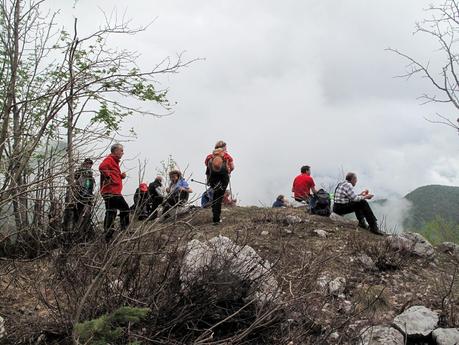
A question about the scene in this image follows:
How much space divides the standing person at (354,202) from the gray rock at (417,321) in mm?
3150

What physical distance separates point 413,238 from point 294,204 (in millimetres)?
4156

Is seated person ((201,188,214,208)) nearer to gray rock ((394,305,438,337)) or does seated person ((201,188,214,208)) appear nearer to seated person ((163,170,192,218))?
seated person ((163,170,192,218))

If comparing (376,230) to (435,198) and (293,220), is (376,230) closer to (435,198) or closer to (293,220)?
(293,220)

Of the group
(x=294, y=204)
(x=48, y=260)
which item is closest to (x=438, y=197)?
(x=294, y=204)

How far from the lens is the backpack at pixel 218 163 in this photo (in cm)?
800

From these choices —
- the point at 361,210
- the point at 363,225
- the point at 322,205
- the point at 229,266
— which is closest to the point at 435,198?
the point at 322,205

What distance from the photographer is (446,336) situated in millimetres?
5457

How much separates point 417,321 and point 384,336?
772mm

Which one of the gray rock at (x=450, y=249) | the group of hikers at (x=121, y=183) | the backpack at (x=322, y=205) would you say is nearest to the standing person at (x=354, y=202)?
the backpack at (x=322, y=205)

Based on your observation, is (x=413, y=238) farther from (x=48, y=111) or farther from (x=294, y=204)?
(x=48, y=111)

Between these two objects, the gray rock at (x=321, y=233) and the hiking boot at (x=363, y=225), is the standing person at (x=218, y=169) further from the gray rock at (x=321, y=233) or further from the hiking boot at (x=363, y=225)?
the hiking boot at (x=363, y=225)

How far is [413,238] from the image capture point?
841 cm

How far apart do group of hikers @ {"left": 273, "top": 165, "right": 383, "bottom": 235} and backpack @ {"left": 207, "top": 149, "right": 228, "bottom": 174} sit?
2.54m

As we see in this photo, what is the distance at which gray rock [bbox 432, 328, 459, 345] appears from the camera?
538cm
